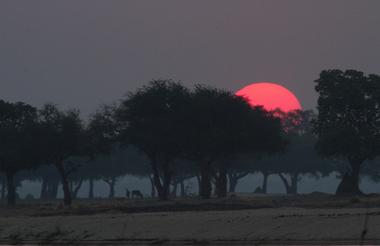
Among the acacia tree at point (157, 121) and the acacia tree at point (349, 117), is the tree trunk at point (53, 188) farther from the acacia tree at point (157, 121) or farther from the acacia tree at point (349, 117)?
the acacia tree at point (349, 117)

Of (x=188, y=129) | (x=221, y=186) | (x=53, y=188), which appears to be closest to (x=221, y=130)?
(x=188, y=129)

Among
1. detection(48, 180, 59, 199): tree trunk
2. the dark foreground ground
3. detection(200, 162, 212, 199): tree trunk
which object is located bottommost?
the dark foreground ground

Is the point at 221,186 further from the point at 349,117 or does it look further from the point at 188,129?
the point at 349,117

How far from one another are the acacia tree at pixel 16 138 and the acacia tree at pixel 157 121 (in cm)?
835

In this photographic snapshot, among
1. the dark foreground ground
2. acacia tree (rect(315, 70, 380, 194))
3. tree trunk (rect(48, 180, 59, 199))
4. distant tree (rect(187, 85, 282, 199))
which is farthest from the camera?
tree trunk (rect(48, 180, 59, 199))

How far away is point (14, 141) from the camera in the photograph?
3366 inches

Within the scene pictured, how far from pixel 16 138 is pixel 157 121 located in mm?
12980

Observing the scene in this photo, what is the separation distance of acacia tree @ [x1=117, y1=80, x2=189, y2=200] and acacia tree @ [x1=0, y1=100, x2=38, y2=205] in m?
8.35

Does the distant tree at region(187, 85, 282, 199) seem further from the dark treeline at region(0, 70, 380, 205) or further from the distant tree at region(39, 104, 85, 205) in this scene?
the distant tree at region(39, 104, 85, 205)

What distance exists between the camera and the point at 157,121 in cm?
8588

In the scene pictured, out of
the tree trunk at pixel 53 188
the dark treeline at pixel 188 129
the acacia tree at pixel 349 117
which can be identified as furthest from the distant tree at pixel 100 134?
the tree trunk at pixel 53 188

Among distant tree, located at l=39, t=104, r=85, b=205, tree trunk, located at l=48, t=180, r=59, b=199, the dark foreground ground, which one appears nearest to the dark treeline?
distant tree, located at l=39, t=104, r=85, b=205

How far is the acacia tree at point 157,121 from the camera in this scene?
8500 centimetres

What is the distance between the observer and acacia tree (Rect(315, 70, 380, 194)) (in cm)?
8369
